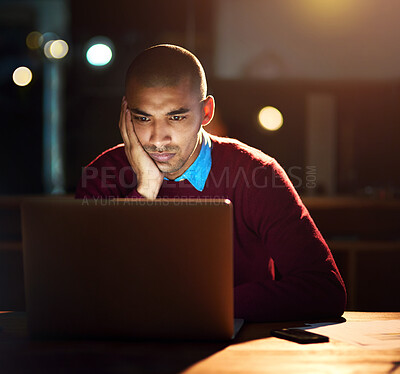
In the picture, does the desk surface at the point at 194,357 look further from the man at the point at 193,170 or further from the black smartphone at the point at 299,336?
the man at the point at 193,170

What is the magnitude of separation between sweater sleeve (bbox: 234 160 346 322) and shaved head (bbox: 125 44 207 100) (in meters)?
0.41

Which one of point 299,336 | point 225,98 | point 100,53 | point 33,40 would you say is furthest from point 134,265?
point 33,40

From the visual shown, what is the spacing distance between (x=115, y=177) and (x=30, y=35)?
3.97m

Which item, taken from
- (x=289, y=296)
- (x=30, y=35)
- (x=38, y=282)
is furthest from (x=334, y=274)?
(x=30, y=35)

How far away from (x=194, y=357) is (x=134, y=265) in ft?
0.66

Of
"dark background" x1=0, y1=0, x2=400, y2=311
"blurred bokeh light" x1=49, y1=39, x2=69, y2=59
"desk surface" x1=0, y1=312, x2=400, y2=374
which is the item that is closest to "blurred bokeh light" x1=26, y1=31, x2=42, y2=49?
"dark background" x1=0, y1=0, x2=400, y2=311

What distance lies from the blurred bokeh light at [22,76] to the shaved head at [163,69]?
4.10 metres

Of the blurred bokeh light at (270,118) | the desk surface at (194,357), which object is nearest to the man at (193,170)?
the desk surface at (194,357)

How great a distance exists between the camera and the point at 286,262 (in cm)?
168

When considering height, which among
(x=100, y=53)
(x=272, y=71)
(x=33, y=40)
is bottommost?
(x=272, y=71)

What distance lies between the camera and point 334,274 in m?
1.56

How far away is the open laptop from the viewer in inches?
43.6

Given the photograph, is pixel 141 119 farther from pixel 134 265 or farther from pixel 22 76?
pixel 22 76

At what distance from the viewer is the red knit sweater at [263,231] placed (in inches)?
56.5
